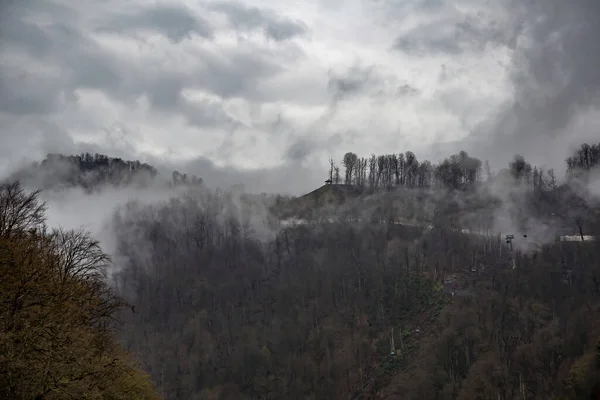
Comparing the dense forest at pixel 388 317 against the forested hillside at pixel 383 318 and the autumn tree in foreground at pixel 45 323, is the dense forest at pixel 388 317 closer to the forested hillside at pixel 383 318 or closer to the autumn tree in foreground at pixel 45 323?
the forested hillside at pixel 383 318

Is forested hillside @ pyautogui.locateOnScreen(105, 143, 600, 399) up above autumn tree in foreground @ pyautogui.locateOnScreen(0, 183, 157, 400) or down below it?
below

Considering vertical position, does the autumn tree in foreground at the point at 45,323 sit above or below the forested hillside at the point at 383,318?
above

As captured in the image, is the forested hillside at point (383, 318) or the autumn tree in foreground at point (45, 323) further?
the forested hillside at point (383, 318)

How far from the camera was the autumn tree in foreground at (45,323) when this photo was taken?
71.6 ft

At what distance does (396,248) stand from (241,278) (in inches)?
2215

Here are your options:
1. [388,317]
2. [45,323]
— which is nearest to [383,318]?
[388,317]

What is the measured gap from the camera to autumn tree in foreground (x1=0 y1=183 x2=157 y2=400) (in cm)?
2183

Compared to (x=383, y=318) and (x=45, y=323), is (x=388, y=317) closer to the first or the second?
(x=383, y=318)

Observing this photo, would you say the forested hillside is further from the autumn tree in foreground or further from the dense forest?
the autumn tree in foreground

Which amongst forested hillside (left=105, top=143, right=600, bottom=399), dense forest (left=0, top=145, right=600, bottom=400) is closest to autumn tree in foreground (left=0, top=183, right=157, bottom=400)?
dense forest (left=0, top=145, right=600, bottom=400)

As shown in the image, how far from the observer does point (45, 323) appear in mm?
24250

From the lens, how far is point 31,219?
32125mm

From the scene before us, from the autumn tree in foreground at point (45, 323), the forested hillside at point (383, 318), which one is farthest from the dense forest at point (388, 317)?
the autumn tree in foreground at point (45, 323)

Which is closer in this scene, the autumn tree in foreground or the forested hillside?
the autumn tree in foreground
